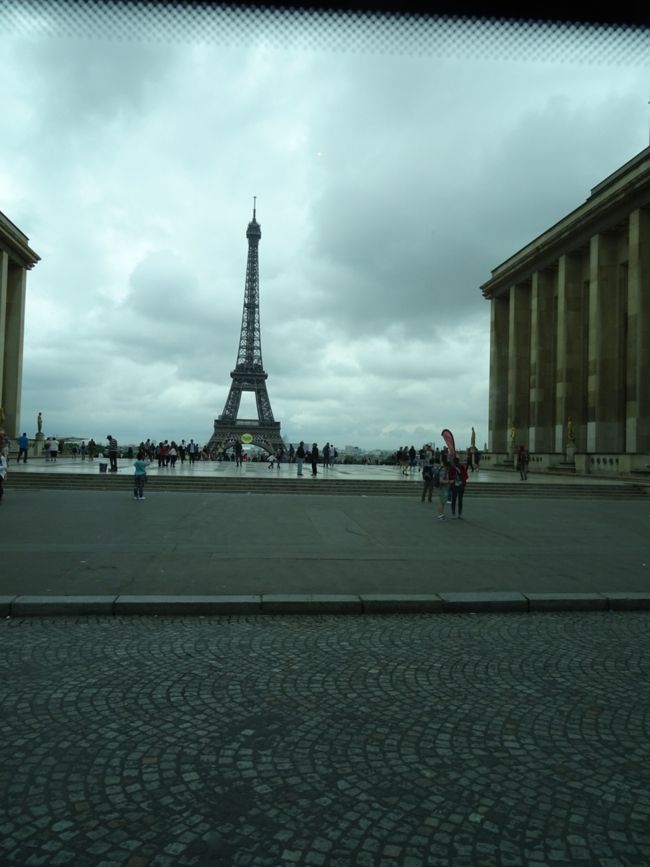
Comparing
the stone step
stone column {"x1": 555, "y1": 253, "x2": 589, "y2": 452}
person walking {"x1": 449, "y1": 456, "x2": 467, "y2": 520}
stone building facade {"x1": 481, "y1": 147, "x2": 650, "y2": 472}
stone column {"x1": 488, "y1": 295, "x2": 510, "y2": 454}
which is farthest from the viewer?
stone column {"x1": 488, "y1": 295, "x2": 510, "y2": 454}

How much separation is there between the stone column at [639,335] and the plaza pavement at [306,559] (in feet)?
61.4

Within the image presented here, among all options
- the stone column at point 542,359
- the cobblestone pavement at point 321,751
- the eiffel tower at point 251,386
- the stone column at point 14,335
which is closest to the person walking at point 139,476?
the cobblestone pavement at point 321,751

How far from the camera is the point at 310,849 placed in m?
2.68

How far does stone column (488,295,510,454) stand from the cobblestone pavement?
49.6 meters

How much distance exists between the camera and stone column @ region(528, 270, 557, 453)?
45906 mm

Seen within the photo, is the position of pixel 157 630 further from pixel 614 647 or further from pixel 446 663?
pixel 614 647

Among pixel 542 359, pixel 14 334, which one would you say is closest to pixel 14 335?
pixel 14 334

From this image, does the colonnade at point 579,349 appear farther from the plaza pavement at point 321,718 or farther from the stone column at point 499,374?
the plaza pavement at point 321,718

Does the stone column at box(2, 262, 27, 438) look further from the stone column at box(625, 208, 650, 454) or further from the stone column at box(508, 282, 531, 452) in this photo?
the stone column at box(625, 208, 650, 454)

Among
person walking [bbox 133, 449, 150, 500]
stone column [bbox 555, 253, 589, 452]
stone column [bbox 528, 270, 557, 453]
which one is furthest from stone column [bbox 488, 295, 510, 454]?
person walking [bbox 133, 449, 150, 500]

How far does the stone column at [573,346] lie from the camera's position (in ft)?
138

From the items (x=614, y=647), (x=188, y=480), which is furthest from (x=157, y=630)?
(x=188, y=480)

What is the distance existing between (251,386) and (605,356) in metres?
64.2

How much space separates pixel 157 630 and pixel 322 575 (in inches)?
102
